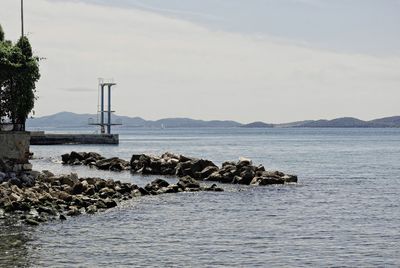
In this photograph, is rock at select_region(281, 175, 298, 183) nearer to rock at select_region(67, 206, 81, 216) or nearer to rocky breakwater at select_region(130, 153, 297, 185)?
rocky breakwater at select_region(130, 153, 297, 185)

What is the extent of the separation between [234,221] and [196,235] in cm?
483

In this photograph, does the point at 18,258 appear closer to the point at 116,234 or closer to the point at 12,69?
the point at 116,234

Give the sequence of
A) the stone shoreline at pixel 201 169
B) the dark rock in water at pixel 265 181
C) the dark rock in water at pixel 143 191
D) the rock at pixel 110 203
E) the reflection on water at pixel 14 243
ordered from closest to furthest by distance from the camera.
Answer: the reflection on water at pixel 14 243
the rock at pixel 110 203
the dark rock in water at pixel 143 191
the dark rock in water at pixel 265 181
the stone shoreline at pixel 201 169

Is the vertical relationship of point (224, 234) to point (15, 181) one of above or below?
below

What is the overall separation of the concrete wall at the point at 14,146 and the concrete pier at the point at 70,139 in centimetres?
8894

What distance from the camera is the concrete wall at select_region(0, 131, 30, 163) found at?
157 ft

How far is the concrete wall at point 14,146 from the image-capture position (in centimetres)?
4791

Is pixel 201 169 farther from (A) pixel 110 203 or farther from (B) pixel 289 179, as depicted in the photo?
(A) pixel 110 203

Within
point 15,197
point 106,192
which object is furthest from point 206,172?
point 15,197

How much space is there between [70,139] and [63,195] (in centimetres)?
10644

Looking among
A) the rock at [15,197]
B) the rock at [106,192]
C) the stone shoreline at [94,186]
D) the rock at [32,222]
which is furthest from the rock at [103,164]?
the rock at [32,222]

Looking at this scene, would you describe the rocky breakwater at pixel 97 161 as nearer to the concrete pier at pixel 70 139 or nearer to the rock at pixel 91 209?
the rock at pixel 91 209

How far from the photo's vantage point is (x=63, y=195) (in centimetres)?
3903

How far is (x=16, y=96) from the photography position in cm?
5050
